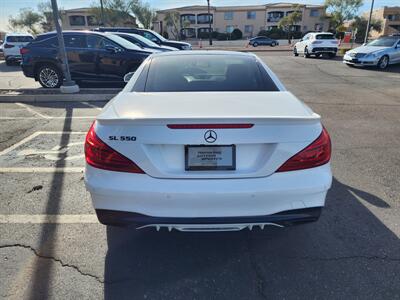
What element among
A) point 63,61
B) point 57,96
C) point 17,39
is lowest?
point 57,96

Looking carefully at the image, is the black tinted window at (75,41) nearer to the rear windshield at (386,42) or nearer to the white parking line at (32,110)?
the white parking line at (32,110)

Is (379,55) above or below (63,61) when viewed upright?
below

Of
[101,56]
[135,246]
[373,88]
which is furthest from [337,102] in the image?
[135,246]

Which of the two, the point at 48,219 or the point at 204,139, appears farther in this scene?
the point at 48,219

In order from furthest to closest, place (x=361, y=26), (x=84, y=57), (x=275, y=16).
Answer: (x=275, y=16) < (x=361, y=26) < (x=84, y=57)

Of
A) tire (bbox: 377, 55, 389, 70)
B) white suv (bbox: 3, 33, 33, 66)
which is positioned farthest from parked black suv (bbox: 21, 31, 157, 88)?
tire (bbox: 377, 55, 389, 70)

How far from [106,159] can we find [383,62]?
57.6ft

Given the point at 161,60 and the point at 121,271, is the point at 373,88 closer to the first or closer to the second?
the point at 161,60

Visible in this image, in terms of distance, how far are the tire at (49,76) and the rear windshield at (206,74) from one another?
7.45 meters

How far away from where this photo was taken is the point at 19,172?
4.24 meters

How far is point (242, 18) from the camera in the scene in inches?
2879

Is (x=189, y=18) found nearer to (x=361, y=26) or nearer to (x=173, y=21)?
(x=173, y=21)

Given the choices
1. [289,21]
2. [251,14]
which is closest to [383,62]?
[289,21]

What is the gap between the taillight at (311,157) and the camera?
2150mm
